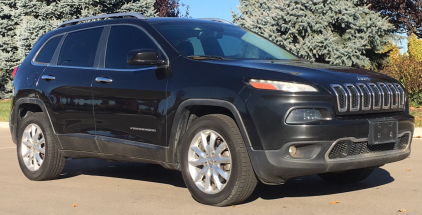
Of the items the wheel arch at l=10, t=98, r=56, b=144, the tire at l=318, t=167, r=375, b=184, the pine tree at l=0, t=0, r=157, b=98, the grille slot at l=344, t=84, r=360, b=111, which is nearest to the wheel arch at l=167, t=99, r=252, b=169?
the grille slot at l=344, t=84, r=360, b=111

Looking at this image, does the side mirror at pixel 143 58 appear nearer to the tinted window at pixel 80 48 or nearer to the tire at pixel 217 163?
the tire at pixel 217 163

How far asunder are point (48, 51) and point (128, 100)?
200 cm

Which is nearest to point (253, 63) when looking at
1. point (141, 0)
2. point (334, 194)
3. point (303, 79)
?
point (303, 79)

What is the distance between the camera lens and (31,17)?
2702cm

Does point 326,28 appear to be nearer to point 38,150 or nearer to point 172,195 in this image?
point 38,150

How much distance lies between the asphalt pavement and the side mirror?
1322 millimetres

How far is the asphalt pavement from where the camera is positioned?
5.65 meters

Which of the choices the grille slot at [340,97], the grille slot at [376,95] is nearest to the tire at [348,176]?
the grille slot at [376,95]

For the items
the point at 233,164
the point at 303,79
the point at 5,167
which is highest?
the point at 303,79

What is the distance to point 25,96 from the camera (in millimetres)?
7711

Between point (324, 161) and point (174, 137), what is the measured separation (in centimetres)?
147

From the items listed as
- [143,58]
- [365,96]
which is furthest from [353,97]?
[143,58]

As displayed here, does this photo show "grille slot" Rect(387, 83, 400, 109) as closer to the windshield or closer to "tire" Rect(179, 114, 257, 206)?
the windshield

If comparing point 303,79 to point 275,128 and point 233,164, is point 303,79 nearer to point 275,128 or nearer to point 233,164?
point 275,128
